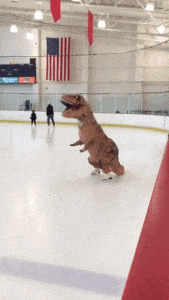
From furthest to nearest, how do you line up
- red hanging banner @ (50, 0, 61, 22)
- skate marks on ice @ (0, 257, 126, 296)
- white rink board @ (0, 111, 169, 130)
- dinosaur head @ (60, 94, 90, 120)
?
white rink board @ (0, 111, 169, 130) → red hanging banner @ (50, 0, 61, 22) → dinosaur head @ (60, 94, 90, 120) → skate marks on ice @ (0, 257, 126, 296)

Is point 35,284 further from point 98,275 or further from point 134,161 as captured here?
point 134,161

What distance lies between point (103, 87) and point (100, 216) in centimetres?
1627

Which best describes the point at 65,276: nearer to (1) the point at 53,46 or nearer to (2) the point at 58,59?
(2) the point at 58,59

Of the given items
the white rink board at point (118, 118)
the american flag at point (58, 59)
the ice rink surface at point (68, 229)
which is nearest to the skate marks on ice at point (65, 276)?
the ice rink surface at point (68, 229)

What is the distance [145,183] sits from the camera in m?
4.30

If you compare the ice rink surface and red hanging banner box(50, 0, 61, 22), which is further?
red hanging banner box(50, 0, 61, 22)

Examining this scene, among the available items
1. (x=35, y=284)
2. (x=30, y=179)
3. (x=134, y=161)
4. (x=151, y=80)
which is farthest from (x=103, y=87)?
(x=35, y=284)

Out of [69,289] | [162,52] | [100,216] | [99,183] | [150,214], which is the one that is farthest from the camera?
[162,52]

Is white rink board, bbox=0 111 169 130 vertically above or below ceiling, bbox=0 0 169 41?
below

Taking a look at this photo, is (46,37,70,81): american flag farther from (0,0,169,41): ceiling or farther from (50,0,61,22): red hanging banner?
(50,0,61,22): red hanging banner

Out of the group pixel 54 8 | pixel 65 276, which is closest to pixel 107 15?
pixel 54 8

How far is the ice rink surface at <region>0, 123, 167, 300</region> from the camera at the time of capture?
1.81m

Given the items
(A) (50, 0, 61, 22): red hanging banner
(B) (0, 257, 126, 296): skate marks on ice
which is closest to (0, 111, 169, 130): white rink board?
(A) (50, 0, 61, 22): red hanging banner

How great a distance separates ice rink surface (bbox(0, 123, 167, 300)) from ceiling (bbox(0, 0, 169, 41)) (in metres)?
11.4
